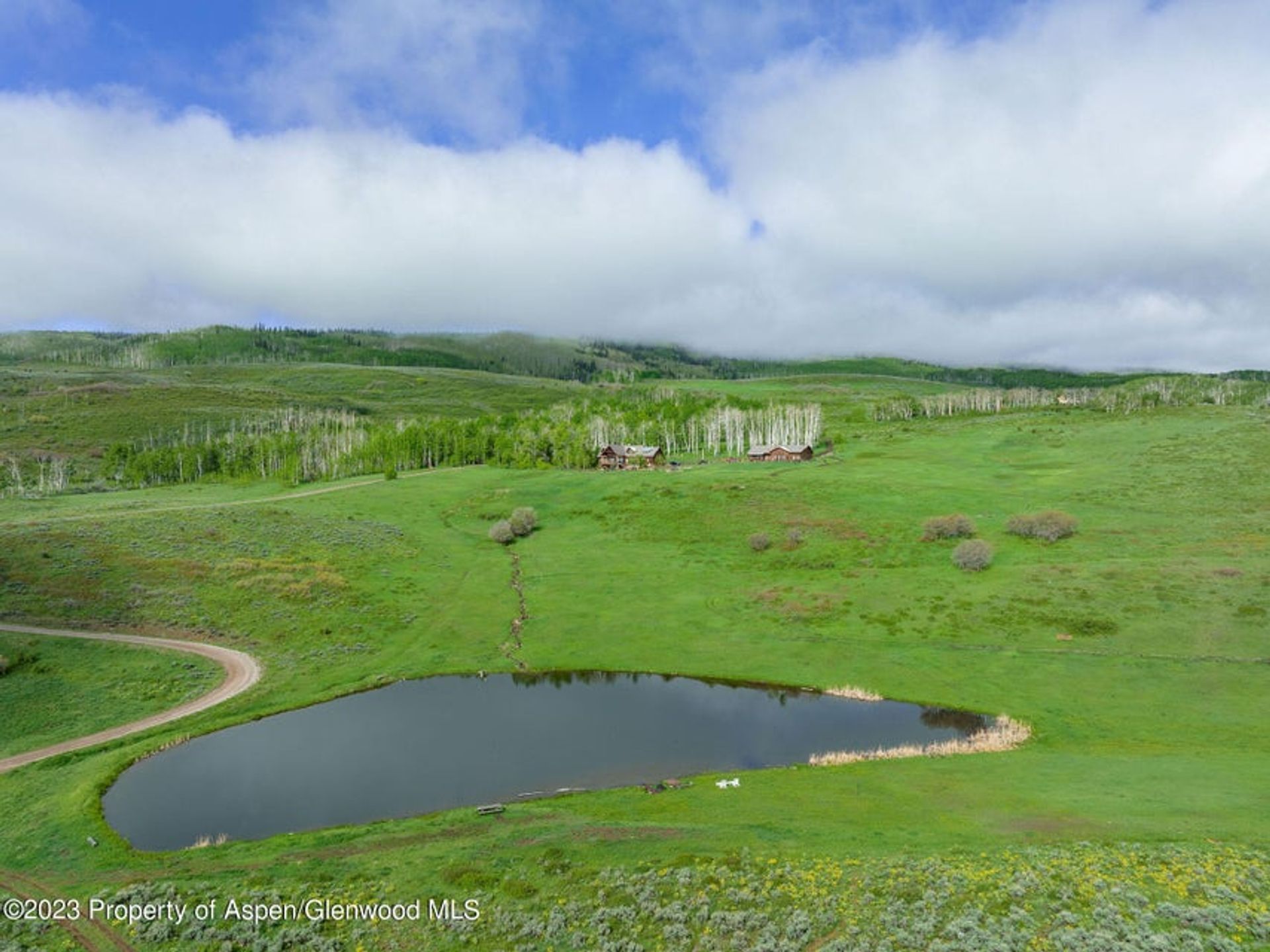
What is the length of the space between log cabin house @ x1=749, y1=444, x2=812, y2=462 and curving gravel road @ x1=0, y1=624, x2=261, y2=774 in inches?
4863

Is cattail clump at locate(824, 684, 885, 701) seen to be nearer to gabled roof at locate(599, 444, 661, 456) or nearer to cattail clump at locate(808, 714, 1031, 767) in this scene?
Result: cattail clump at locate(808, 714, 1031, 767)

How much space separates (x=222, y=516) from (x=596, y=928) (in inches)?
4078

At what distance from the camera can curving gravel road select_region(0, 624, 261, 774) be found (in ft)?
169

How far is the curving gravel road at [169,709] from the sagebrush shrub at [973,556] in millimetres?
80995

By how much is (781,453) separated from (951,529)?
77765 millimetres

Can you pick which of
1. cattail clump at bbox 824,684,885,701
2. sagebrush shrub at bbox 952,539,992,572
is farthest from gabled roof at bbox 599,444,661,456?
cattail clump at bbox 824,684,885,701

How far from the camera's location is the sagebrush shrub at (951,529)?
94500mm

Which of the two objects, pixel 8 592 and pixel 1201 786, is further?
pixel 8 592

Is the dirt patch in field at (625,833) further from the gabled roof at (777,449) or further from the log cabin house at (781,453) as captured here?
the gabled roof at (777,449)

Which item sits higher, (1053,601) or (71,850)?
(1053,601)

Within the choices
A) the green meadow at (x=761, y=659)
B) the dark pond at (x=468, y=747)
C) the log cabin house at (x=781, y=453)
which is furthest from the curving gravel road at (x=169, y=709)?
the log cabin house at (x=781, y=453)

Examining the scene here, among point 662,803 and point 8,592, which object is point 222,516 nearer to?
point 8,592

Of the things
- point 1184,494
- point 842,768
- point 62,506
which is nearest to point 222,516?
point 62,506

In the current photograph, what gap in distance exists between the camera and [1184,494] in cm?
10888
